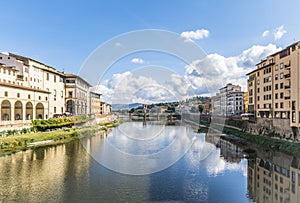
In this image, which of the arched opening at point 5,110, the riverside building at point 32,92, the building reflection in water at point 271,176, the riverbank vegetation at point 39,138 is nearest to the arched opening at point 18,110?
the riverside building at point 32,92

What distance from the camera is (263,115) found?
2847cm

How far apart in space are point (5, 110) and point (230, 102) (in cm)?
4917

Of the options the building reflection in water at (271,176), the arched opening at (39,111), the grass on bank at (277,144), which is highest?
the arched opening at (39,111)

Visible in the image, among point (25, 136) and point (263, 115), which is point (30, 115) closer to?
point (25, 136)

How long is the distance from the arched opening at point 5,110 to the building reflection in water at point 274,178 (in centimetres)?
2301

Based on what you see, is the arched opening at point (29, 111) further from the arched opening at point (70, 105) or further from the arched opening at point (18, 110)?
the arched opening at point (70, 105)

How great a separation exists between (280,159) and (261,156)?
56.1 inches

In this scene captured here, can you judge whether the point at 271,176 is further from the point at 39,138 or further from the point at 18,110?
the point at 18,110

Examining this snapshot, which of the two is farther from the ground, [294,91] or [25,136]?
[294,91]

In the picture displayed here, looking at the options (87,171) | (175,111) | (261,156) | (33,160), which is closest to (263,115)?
(261,156)

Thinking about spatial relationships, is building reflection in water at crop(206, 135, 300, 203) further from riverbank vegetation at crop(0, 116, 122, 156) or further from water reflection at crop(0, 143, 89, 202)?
riverbank vegetation at crop(0, 116, 122, 156)

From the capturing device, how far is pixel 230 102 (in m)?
56.2

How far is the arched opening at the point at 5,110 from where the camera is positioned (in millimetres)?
22281

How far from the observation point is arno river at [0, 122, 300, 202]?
9.09 meters
